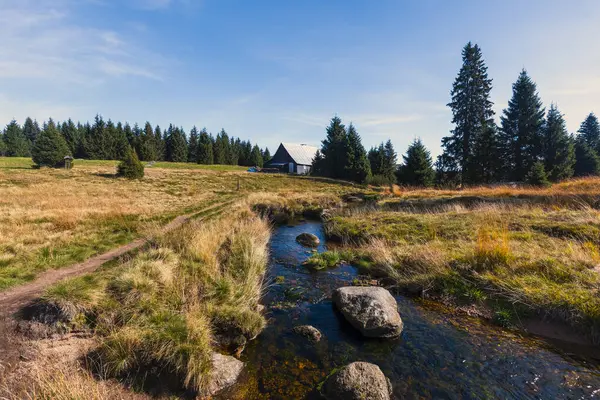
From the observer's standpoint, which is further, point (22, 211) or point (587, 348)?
point (22, 211)

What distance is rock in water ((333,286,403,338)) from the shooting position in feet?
22.6

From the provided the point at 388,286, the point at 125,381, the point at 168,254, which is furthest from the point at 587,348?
the point at 168,254

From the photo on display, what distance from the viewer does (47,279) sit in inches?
307

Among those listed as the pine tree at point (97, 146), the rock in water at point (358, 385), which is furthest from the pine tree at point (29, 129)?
the rock in water at point (358, 385)

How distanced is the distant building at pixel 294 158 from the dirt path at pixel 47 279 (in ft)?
194

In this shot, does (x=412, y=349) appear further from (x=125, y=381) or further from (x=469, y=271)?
(x=125, y=381)

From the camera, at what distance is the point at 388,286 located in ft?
31.8

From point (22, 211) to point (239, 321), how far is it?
1780cm

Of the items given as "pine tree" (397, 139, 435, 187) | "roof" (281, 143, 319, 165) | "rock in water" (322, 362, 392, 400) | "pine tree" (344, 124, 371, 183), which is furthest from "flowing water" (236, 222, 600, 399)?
"roof" (281, 143, 319, 165)

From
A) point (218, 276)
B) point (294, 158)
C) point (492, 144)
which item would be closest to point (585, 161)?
point (492, 144)

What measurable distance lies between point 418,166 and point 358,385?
38.1 metres

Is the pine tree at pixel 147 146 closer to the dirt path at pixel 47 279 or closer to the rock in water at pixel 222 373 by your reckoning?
the dirt path at pixel 47 279

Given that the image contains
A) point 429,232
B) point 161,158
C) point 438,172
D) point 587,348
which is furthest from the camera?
point 161,158

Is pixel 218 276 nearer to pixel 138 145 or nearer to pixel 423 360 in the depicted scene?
pixel 423 360
